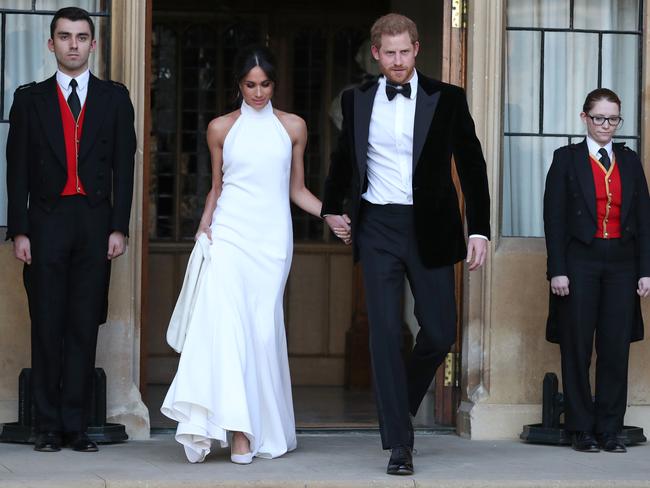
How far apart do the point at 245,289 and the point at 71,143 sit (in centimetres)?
118

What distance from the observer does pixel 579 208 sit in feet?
27.7

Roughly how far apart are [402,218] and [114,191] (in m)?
1.61

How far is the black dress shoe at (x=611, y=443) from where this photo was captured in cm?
842

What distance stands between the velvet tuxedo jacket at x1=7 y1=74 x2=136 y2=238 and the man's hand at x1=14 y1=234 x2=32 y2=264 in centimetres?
4

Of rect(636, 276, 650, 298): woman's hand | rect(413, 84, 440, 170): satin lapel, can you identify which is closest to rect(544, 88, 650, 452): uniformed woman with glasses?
rect(636, 276, 650, 298): woman's hand

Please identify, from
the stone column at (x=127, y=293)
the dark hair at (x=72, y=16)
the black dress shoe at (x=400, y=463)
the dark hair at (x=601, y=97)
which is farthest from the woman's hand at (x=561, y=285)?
the dark hair at (x=72, y=16)

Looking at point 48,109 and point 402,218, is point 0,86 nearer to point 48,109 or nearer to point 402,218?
point 48,109

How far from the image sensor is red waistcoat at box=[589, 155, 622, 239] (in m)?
8.46

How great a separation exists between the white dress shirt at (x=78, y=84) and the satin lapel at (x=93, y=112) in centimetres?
3

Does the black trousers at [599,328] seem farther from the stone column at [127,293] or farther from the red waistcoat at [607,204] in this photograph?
the stone column at [127,293]

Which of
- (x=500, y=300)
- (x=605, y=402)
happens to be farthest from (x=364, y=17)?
(x=605, y=402)

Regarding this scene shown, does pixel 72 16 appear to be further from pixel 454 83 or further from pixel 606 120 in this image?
pixel 606 120

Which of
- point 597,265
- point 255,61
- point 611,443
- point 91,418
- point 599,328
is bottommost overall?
point 611,443

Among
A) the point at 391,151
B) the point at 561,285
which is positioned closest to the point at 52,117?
the point at 391,151
